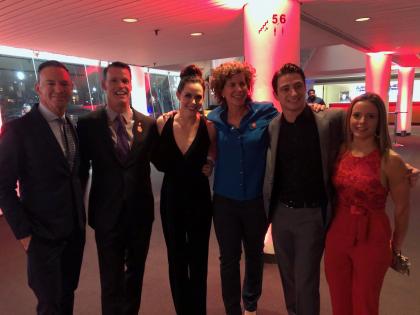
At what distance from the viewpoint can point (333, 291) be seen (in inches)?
73.0

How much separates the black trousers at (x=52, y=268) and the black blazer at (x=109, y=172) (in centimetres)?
20

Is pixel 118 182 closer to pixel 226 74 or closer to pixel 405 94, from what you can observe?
pixel 226 74

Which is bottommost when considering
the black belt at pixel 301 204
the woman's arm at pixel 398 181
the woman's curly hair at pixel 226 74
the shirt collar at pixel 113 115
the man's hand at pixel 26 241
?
the man's hand at pixel 26 241

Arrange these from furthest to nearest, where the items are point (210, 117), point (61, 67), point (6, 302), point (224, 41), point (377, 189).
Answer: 1. point (224, 41)
2. point (6, 302)
3. point (210, 117)
4. point (61, 67)
5. point (377, 189)

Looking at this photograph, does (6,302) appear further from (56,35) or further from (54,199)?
(56,35)

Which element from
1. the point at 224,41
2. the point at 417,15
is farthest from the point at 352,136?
the point at 224,41

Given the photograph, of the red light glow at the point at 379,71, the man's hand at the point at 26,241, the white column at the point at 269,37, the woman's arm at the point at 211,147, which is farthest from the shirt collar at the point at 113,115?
the red light glow at the point at 379,71

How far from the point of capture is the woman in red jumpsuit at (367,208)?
1.70m

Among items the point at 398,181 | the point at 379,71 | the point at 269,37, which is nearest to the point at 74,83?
the point at 269,37

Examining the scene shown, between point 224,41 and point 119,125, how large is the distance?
508 cm

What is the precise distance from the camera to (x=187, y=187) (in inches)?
85.7

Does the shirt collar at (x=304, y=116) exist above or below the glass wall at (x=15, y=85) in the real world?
below

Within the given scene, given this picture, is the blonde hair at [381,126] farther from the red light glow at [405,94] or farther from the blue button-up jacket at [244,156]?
the red light glow at [405,94]

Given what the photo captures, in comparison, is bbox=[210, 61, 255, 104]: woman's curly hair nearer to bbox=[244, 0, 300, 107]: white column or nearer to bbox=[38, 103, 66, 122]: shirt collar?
bbox=[38, 103, 66, 122]: shirt collar
